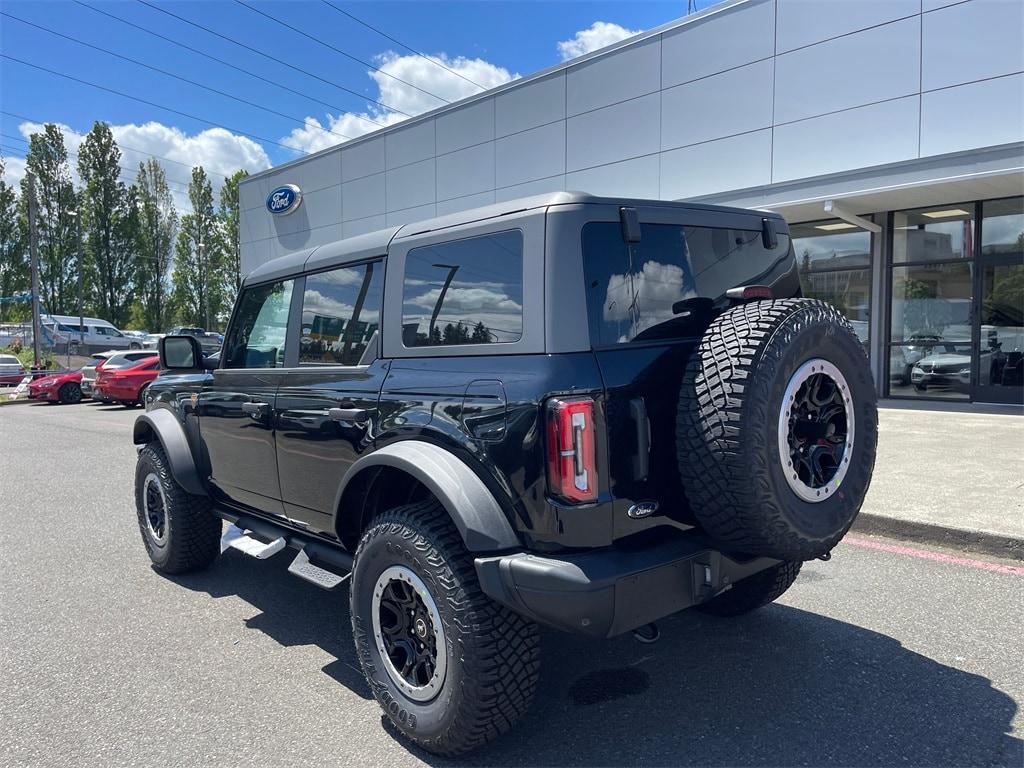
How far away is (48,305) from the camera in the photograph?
49.9m

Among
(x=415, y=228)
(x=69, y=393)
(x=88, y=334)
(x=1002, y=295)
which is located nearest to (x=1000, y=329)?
(x=1002, y=295)

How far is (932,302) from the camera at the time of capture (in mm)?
12984

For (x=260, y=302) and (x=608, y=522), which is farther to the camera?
(x=260, y=302)

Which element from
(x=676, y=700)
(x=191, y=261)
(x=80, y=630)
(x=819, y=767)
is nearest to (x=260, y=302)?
(x=80, y=630)

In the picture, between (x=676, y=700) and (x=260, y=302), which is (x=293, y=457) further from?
(x=676, y=700)

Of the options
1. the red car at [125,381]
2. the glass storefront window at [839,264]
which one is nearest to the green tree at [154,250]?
the red car at [125,381]

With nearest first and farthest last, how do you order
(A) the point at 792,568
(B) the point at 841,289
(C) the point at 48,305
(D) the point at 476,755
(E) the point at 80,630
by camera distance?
(D) the point at 476,755 < (A) the point at 792,568 < (E) the point at 80,630 < (B) the point at 841,289 < (C) the point at 48,305

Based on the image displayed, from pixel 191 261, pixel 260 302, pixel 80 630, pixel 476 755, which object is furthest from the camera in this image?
pixel 191 261

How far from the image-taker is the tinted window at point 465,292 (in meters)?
2.69

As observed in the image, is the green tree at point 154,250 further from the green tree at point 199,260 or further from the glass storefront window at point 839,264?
the glass storefront window at point 839,264

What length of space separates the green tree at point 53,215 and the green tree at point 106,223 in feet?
3.55

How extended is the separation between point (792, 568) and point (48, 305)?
57.8m

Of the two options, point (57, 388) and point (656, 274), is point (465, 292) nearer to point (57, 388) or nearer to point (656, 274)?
point (656, 274)

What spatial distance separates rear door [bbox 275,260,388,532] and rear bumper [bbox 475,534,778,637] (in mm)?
1014
